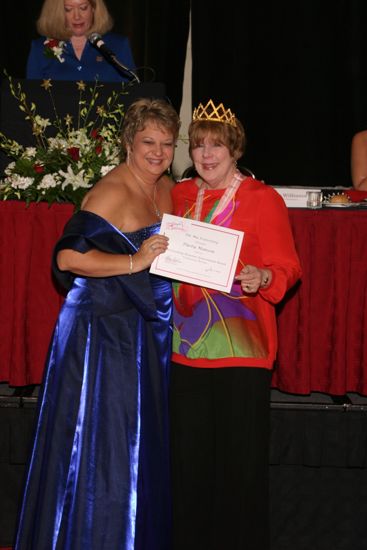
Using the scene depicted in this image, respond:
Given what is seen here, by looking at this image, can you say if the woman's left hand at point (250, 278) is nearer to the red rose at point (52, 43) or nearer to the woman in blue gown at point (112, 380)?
the woman in blue gown at point (112, 380)

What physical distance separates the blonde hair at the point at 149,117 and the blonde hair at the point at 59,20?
1560mm

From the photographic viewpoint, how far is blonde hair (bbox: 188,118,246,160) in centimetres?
290

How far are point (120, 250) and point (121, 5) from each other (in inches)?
148

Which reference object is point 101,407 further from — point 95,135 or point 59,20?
point 59,20

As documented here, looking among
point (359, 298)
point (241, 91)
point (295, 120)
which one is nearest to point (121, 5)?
point (241, 91)

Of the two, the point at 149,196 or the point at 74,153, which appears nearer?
the point at 149,196

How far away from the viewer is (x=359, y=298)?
372 centimetres

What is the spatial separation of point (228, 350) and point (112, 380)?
416 mm

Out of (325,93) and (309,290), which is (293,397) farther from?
(325,93)

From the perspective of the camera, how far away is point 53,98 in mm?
3740

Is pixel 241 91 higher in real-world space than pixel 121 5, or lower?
lower

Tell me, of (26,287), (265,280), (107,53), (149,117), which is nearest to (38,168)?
(26,287)

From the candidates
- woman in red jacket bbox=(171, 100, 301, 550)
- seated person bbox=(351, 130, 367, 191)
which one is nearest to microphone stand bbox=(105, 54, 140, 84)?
woman in red jacket bbox=(171, 100, 301, 550)

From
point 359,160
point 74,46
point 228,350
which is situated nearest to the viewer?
point 228,350
